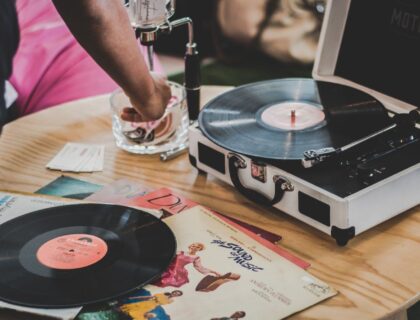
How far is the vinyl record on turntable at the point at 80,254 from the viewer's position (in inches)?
38.6

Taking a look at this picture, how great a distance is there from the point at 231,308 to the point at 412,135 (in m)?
0.47

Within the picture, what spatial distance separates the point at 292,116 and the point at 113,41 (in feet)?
1.11

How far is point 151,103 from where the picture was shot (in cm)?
137

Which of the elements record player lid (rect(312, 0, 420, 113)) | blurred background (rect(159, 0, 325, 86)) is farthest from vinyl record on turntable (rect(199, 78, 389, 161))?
blurred background (rect(159, 0, 325, 86))

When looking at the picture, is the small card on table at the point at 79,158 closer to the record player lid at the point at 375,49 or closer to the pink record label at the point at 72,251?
the pink record label at the point at 72,251

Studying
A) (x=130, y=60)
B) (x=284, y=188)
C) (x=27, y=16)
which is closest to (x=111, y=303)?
(x=284, y=188)

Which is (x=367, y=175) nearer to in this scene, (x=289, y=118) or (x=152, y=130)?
(x=289, y=118)

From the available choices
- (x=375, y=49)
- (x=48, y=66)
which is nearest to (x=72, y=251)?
(x=375, y=49)

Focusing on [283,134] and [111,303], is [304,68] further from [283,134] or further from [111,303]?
[111,303]

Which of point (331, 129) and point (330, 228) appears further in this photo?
point (331, 129)

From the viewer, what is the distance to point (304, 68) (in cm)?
256

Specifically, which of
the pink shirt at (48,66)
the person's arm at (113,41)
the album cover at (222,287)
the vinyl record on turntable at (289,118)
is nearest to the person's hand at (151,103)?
the person's arm at (113,41)

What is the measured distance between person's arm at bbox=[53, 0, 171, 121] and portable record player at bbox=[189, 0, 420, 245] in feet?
0.39

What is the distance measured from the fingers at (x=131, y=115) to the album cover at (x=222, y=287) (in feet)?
1.18
